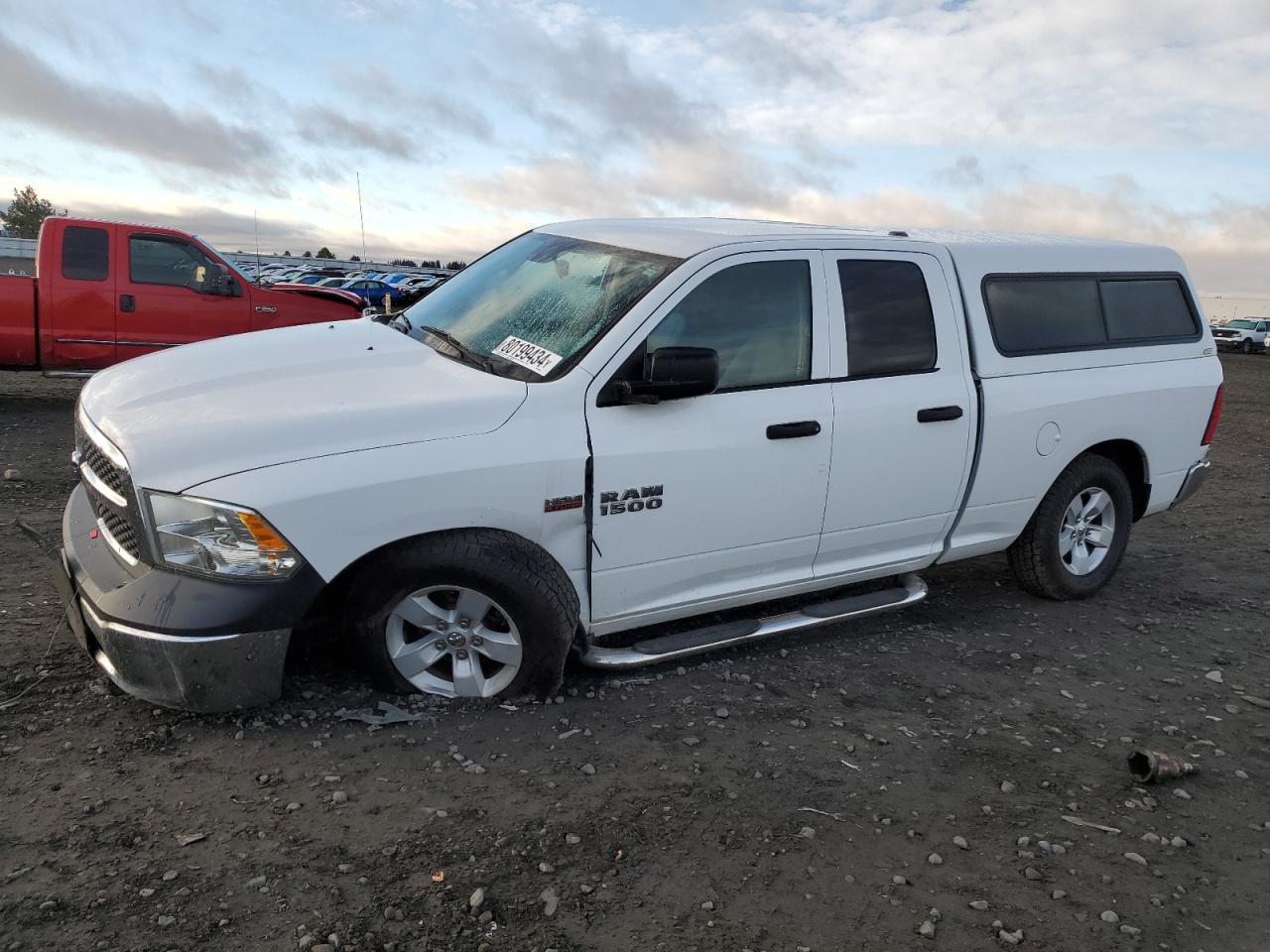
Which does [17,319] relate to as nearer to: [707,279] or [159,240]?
[159,240]

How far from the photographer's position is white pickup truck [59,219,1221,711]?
3.31 meters

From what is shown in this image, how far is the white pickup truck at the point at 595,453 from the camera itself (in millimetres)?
3307

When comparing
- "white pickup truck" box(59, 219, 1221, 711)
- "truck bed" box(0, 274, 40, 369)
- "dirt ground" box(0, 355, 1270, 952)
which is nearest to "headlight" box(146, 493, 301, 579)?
"white pickup truck" box(59, 219, 1221, 711)

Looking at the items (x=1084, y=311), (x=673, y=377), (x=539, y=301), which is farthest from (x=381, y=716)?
(x=1084, y=311)

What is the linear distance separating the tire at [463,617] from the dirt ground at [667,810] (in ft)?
0.44

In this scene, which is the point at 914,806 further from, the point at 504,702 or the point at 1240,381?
the point at 1240,381

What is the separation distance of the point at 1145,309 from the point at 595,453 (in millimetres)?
3641

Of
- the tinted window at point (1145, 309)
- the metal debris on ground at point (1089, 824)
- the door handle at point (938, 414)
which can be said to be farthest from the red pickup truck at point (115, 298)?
the metal debris on ground at point (1089, 824)

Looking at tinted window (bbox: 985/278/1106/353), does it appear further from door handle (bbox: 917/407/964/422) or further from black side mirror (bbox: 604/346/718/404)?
black side mirror (bbox: 604/346/718/404)

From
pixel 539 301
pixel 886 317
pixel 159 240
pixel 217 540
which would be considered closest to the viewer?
pixel 217 540

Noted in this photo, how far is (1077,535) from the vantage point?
5.56 m

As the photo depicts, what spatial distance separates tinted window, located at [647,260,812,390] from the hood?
29.6 inches

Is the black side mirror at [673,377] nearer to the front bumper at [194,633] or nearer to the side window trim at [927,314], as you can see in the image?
the side window trim at [927,314]

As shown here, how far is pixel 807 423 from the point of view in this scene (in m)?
4.17
